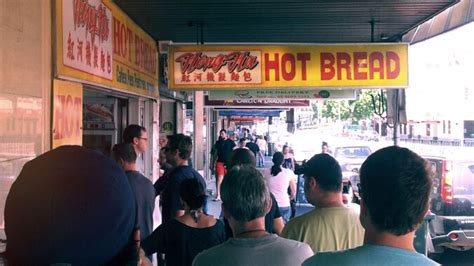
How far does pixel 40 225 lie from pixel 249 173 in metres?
1.43

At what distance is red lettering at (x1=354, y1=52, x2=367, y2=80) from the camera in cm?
757

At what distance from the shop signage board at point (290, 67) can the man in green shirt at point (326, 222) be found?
429cm

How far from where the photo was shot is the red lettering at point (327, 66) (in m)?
7.61

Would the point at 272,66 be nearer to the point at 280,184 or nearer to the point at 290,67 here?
the point at 290,67

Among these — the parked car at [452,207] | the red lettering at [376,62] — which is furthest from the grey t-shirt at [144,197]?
the parked car at [452,207]

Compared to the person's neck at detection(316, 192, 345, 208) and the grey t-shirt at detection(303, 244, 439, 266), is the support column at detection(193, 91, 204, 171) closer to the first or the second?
the person's neck at detection(316, 192, 345, 208)

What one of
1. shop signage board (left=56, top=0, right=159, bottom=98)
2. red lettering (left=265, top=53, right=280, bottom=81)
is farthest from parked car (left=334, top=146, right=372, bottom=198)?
shop signage board (left=56, top=0, right=159, bottom=98)

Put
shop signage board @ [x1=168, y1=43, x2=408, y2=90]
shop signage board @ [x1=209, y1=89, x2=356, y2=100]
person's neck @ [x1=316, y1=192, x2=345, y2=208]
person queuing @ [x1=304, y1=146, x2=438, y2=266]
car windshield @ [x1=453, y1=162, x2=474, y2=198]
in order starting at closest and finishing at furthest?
Answer: person queuing @ [x1=304, y1=146, x2=438, y2=266], person's neck @ [x1=316, y1=192, x2=345, y2=208], shop signage board @ [x1=168, y1=43, x2=408, y2=90], car windshield @ [x1=453, y1=162, x2=474, y2=198], shop signage board @ [x1=209, y1=89, x2=356, y2=100]

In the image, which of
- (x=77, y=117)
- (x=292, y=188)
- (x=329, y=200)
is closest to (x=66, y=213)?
(x=329, y=200)

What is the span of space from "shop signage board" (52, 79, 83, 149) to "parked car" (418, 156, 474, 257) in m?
5.25

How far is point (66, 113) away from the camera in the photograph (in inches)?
180

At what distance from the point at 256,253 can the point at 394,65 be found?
5.77 meters

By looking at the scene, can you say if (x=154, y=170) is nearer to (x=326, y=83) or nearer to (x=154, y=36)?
(x=154, y=36)

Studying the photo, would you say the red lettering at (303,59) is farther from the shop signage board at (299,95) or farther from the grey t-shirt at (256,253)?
the grey t-shirt at (256,253)
